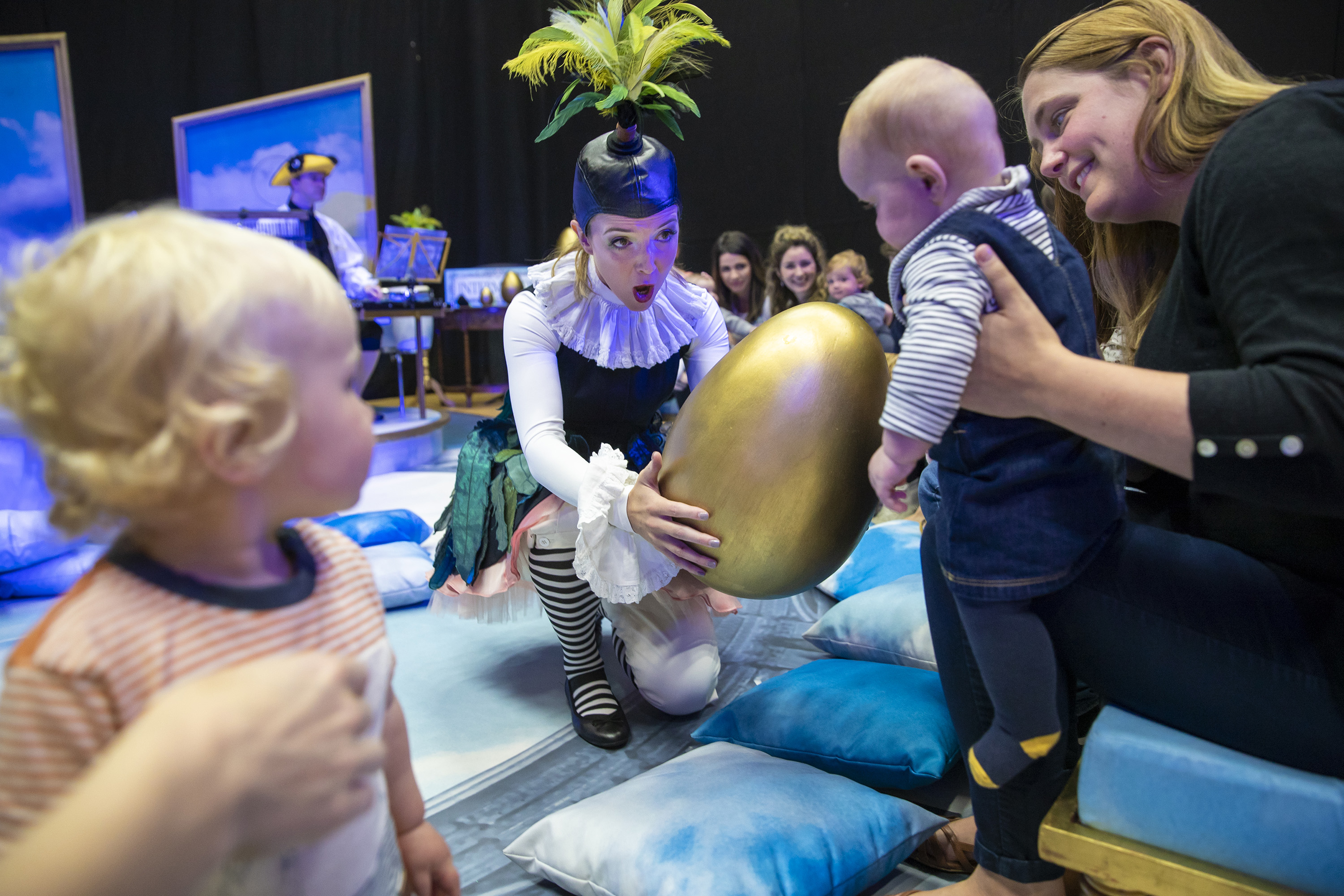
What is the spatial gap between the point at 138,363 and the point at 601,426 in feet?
4.26

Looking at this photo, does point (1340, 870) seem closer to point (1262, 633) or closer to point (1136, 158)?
point (1262, 633)

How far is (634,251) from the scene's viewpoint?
1.56 m

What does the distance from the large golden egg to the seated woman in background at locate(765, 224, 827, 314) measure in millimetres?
3168

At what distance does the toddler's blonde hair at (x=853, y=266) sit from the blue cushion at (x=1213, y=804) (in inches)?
155

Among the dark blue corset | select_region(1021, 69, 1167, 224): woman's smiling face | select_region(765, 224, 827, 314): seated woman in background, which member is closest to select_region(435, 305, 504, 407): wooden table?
select_region(765, 224, 827, 314): seated woman in background

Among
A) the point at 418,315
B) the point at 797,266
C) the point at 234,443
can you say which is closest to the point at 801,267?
the point at 797,266

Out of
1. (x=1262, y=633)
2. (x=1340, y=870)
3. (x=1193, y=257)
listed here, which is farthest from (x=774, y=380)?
(x=1340, y=870)

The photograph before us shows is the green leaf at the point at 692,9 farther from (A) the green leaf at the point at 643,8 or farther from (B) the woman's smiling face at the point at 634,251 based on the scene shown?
(B) the woman's smiling face at the point at 634,251

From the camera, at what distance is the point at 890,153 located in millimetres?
946

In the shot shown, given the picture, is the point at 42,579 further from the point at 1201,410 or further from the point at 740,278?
the point at 740,278

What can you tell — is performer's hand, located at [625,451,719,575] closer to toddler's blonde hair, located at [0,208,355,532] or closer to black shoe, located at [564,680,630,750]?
black shoe, located at [564,680,630,750]

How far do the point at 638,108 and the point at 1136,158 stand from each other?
32.7 inches

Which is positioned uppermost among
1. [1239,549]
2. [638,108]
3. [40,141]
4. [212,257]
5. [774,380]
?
Answer: [40,141]

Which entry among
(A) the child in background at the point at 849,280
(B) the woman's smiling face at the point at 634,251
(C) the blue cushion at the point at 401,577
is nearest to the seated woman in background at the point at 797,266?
(A) the child in background at the point at 849,280
